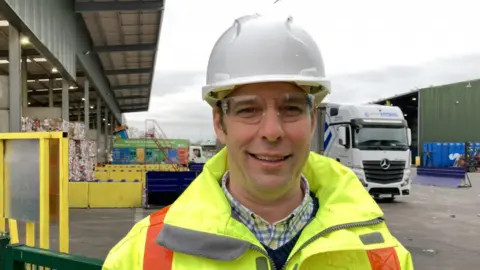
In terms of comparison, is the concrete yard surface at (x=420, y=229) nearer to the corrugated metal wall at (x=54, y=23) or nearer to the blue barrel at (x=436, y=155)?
the corrugated metal wall at (x=54, y=23)

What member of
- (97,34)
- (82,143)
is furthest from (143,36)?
(82,143)

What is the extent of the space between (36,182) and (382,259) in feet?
13.7

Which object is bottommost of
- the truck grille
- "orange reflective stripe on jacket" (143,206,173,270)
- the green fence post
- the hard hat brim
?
the truck grille

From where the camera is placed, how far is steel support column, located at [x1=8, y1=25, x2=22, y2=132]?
12.0 meters

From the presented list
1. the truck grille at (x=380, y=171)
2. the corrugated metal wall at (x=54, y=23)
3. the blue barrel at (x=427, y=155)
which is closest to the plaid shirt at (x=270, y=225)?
the corrugated metal wall at (x=54, y=23)

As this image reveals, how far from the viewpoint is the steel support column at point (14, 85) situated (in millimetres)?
12047

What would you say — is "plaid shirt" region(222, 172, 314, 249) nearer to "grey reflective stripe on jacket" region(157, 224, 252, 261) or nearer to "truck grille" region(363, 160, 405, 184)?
"grey reflective stripe on jacket" region(157, 224, 252, 261)

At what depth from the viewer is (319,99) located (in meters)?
1.97

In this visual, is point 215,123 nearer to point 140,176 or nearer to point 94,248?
point 94,248

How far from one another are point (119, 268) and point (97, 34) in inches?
897

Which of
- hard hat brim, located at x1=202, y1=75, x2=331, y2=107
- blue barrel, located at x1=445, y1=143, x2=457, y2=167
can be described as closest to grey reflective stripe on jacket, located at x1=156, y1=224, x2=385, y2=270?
hard hat brim, located at x1=202, y1=75, x2=331, y2=107

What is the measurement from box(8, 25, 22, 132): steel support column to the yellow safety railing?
24.9 ft

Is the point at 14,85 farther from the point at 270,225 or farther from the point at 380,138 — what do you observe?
the point at 270,225

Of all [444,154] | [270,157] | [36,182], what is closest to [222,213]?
[270,157]
